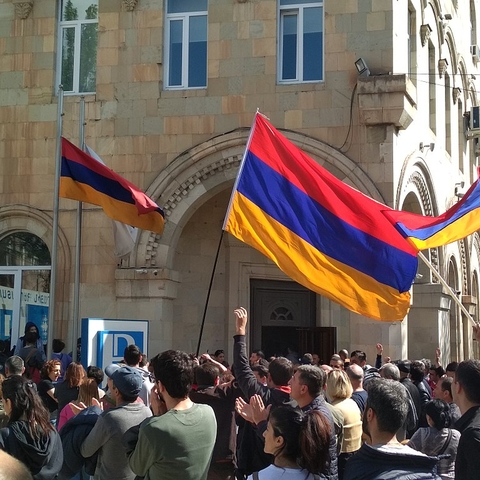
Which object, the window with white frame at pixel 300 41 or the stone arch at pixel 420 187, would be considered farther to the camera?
the stone arch at pixel 420 187

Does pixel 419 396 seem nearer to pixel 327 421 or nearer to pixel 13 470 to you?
pixel 327 421

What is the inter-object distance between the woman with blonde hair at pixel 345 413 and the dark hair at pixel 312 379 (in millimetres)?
899

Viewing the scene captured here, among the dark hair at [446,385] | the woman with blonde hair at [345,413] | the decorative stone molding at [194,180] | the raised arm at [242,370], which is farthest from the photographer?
the decorative stone molding at [194,180]

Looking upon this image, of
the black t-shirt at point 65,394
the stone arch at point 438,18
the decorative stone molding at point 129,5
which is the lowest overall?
the black t-shirt at point 65,394

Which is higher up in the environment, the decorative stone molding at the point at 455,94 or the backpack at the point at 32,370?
the decorative stone molding at the point at 455,94

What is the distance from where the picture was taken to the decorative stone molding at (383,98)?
14.8 meters

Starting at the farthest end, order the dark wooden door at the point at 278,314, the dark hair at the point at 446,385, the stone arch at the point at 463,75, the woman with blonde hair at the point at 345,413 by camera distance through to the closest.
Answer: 1. the stone arch at the point at 463,75
2. the dark wooden door at the point at 278,314
3. the dark hair at the point at 446,385
4. the woman with blonde hair at the point at 345,413

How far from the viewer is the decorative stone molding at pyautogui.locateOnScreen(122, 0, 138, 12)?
1625cm

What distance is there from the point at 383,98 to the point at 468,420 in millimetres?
10723

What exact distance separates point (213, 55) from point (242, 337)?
10420mm

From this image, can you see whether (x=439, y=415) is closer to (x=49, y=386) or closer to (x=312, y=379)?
(x=312, y=379)

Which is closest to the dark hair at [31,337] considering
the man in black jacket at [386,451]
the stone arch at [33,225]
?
the stone arch at [33,225]

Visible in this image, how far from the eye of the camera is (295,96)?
15.4 meters

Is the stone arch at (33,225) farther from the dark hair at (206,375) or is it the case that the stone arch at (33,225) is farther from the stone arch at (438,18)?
the stone arch at (438,18)
